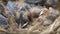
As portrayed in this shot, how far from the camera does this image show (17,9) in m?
1.69

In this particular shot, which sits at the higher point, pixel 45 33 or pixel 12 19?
pixel 12 19

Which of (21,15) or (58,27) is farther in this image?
(21,15)

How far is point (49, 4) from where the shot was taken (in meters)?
1.66

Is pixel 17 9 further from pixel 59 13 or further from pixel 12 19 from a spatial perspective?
pixel 59 13

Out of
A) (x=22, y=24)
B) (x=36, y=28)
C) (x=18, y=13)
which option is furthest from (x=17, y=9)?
(x=36, y=28)

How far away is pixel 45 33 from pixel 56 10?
8.8 inches

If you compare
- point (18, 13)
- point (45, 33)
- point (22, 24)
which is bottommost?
point (45, 33)

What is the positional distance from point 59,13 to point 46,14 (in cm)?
11

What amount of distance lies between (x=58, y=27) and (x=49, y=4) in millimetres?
224

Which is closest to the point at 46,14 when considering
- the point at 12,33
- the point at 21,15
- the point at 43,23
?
the point at 43,23

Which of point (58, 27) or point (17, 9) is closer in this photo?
point (58, 27)

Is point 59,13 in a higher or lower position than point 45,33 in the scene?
higher

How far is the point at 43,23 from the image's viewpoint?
1617mm

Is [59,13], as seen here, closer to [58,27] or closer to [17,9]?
[58,27]
